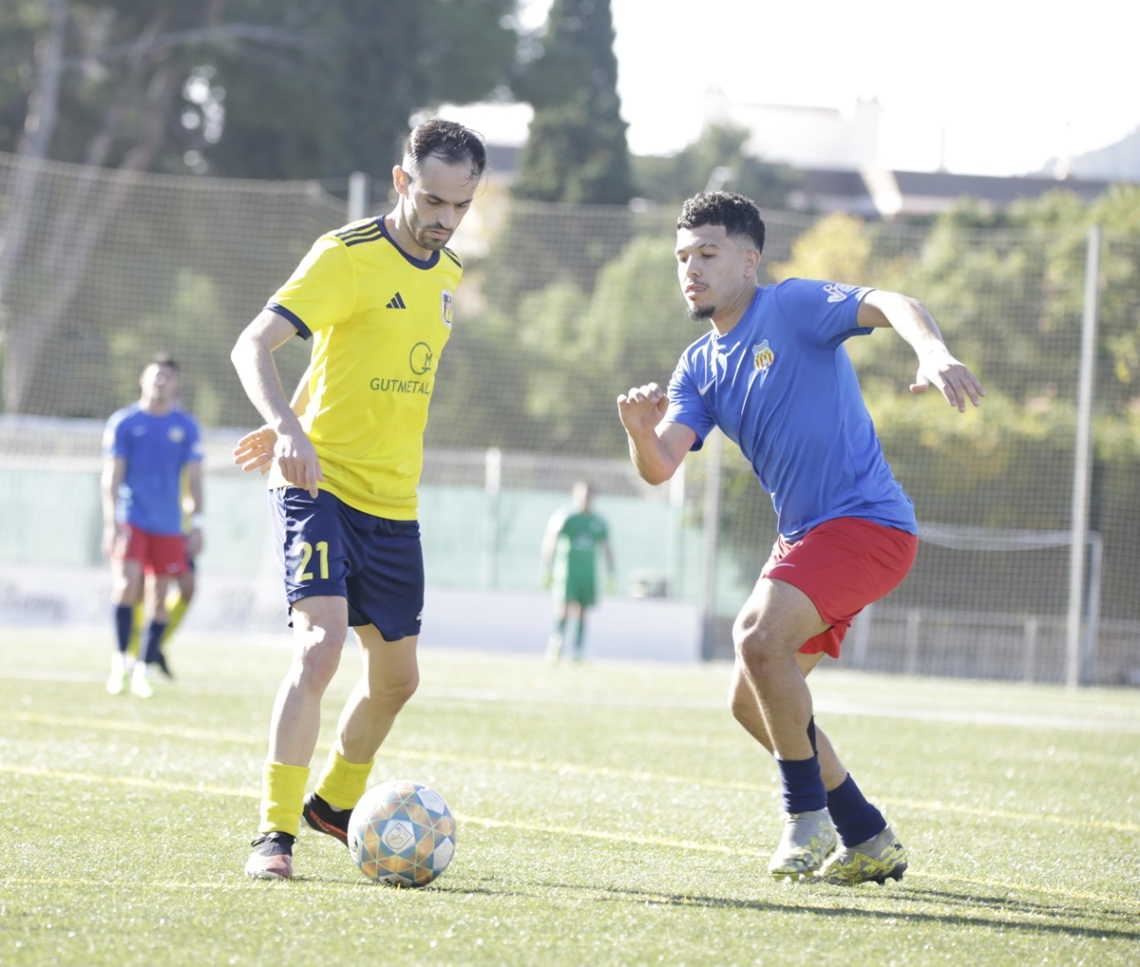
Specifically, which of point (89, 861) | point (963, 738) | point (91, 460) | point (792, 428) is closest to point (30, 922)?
point (89, 861)

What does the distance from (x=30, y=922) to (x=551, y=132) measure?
5020 cm

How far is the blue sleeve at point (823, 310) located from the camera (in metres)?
4.81

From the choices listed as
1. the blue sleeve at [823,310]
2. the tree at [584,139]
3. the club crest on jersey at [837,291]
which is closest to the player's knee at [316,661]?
the blue sleeve at [823,310]

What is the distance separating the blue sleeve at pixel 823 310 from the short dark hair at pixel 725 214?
0.79 feet

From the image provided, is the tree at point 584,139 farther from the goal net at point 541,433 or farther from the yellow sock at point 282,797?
the yellow sock at point 282,797

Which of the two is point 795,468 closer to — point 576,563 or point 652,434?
point 652,434

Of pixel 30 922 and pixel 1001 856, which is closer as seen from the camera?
pixel 30 922

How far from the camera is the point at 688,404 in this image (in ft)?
16.9

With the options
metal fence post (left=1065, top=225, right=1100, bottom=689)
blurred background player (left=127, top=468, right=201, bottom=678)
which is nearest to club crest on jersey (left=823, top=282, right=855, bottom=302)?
blurred background player (left=127, top=468, right=201, bottom=678)

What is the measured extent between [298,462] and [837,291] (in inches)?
69.6

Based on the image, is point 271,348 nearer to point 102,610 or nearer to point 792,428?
point 792,428

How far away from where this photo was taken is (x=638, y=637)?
70.1 feet

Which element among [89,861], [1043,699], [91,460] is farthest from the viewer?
[91,460]

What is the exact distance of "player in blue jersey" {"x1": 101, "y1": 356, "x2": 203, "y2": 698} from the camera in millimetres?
10914
